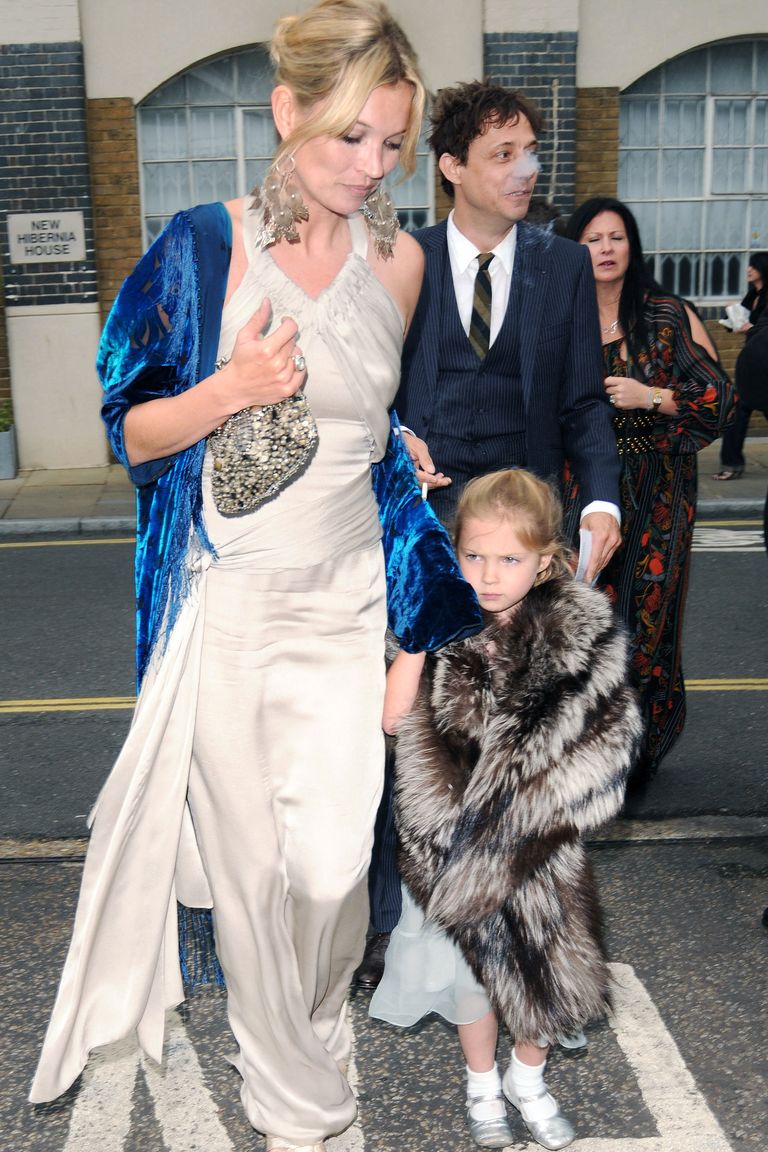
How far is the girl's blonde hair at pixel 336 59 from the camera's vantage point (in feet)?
8.20

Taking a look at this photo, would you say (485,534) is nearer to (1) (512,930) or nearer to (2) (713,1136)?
(1) (512,930)

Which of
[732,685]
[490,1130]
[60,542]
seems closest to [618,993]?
[490,1130]

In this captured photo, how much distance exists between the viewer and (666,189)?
46.4 feet

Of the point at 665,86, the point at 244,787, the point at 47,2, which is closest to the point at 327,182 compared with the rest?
the point at 244,787

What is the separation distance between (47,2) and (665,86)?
5.88m

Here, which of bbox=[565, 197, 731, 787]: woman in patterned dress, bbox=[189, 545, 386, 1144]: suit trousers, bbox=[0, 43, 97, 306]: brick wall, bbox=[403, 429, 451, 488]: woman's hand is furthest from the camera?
bbox=[0, 43, 97, 306]: brick wall

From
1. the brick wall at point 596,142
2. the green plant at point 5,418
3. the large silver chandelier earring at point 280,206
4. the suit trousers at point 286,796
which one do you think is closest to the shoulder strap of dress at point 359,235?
the large silver chandelier earring at point 280,206

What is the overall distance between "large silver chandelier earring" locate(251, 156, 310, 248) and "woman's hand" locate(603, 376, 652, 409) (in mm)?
2024

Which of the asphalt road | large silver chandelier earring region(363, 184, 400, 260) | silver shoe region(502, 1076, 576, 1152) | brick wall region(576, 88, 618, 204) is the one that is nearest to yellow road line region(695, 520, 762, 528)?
the asphalt road

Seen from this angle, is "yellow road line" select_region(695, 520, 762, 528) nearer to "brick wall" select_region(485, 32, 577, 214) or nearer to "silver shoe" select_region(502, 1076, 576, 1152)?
"brick wall" select_region(485, 32, 577, 214)

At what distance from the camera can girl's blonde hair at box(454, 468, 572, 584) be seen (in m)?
2.96

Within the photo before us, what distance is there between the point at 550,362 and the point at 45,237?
1038 cm

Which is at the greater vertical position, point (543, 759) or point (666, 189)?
point (666, 189)

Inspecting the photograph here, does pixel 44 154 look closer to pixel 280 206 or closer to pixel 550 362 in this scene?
pixel 550 362
